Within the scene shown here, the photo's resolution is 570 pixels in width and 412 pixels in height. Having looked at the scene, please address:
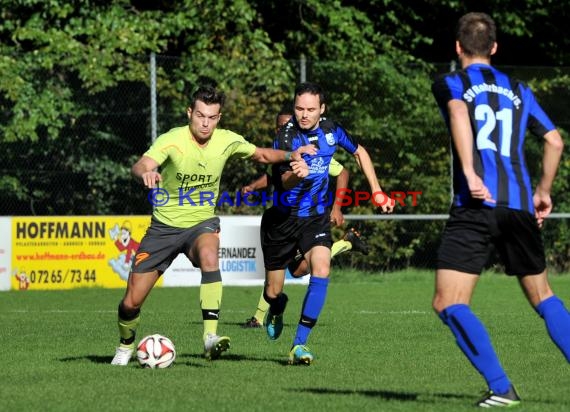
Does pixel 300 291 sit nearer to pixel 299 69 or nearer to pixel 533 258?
pixel 299 69

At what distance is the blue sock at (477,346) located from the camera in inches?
235

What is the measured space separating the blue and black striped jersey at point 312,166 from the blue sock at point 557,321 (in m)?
3.32

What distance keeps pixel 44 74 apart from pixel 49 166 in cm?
139

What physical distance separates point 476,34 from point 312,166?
3501 millimetres

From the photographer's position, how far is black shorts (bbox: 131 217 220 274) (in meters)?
8.38

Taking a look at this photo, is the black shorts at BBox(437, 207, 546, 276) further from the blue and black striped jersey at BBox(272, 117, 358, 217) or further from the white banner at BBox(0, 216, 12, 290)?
the white banner at BBox(0, 216, 12, 290)

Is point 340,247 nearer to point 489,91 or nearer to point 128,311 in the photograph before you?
point 128,311

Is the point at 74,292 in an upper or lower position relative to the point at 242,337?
lower

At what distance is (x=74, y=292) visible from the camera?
1697cm

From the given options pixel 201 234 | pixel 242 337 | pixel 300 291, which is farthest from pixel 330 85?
pixel 201 234

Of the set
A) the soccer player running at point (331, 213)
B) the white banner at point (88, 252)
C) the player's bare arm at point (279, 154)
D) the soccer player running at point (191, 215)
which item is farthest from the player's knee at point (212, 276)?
the white banner at point (88, 252)

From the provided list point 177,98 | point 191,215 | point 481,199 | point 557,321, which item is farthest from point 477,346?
point 177,98

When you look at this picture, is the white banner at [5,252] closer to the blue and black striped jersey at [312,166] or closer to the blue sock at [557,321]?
the blue and black striped jersey at [312,166]

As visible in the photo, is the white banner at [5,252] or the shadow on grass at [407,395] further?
the white banner at [5,252]
